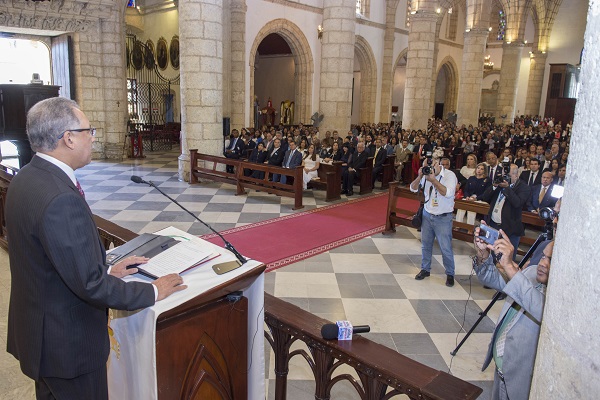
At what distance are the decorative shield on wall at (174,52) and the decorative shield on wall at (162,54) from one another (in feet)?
1.65

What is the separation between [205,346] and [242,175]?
28.4ft

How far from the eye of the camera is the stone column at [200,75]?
1095cm

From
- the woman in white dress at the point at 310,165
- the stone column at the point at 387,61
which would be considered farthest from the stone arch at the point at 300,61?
the woman in white dress at the point at 310,165

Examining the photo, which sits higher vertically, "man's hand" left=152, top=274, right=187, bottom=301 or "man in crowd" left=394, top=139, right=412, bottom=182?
"man's hand" left=152, top=274, right=187, bottom=301

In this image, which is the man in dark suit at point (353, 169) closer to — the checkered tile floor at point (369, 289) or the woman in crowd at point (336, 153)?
the woman in crowd at point (336, 153)

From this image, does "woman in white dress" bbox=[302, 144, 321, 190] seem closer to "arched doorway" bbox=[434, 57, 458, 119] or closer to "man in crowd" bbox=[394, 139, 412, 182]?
"man in crowd" bbox=[394, 139, 412, 182]

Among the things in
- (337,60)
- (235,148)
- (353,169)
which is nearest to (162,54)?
(337,60)

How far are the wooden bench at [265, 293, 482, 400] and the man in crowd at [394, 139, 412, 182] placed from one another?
35.1ft

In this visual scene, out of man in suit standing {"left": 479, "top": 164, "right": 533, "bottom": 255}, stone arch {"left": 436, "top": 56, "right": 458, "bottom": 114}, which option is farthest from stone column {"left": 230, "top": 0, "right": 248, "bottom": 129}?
stone arch {"left": 436, "top": 56, "right": 458, "bottom": 114}

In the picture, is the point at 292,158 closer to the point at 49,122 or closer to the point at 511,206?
the point at 511,206

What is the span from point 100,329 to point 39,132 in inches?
32.2

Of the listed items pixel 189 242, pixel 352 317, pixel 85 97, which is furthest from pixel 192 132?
pixel 189 242

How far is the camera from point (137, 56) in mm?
22469

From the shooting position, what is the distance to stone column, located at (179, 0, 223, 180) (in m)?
11.0
